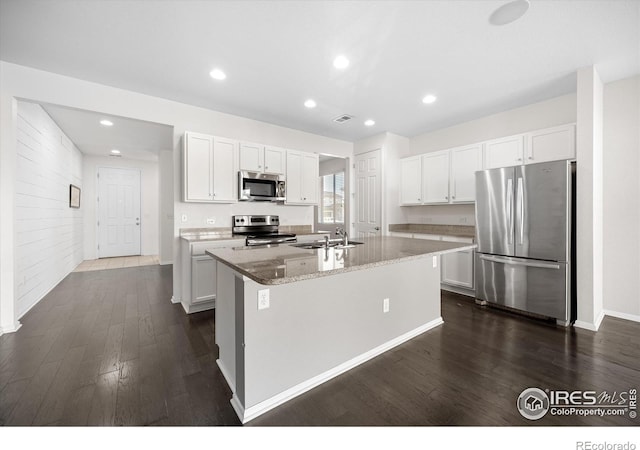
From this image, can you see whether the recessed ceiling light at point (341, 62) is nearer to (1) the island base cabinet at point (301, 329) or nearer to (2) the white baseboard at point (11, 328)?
(1) the island base cabinet at point (301, 329)

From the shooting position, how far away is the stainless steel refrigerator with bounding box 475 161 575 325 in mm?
2842

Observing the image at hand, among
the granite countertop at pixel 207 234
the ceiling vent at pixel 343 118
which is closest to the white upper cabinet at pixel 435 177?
the ceiling vent at pixel 343 118

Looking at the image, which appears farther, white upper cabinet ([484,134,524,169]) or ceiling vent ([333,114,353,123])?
ceiling vent ([333,114,353,123])

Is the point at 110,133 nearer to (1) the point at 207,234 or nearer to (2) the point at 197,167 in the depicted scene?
(2) the point at 197,167

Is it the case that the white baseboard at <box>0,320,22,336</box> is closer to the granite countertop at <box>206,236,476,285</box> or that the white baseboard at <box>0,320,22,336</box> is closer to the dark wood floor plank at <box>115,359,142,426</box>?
the dark wood floor plank at <box>115,359,142,426</box>

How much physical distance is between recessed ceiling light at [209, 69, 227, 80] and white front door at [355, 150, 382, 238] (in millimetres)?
3005

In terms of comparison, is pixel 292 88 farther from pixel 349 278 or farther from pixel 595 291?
pixel 595 291

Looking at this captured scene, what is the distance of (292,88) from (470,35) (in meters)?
1.85

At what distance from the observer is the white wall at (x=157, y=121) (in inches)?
104

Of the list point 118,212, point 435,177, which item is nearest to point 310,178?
point 435,177

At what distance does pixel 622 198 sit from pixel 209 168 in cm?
501

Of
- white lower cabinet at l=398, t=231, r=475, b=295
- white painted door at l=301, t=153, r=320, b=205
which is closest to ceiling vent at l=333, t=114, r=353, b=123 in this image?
white painted door at l=301, t=153, r=320, b=205

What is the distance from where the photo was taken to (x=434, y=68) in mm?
2734
